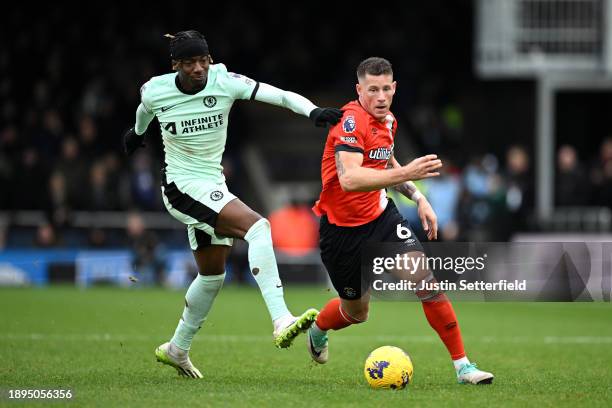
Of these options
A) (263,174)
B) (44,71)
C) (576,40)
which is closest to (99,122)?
(44,71)

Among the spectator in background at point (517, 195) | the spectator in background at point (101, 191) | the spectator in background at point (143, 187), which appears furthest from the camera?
the spectator in background at point (143, 187)

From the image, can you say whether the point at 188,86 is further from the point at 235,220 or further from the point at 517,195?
the point at 517,195

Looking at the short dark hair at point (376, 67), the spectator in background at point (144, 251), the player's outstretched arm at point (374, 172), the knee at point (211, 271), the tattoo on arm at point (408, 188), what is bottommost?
the spectator in background at point (144, 251)

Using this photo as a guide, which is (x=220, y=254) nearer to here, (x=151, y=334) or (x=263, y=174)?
(x=151, y=334)

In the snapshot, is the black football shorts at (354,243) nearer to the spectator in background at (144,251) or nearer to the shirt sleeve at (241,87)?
the shirt sleeve at (241,87)

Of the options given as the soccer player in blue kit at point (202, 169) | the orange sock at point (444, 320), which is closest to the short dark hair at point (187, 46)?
the soccer player in blue kit at point (202, 169)

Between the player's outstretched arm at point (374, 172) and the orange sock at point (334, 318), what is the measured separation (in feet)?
3.78

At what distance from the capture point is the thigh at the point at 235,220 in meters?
7.66

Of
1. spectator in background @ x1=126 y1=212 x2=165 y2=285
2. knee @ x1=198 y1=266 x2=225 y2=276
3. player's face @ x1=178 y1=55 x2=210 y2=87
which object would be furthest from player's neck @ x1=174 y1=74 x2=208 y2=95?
spectator in background @ x1=126 y1=212 x2=165 y2=285

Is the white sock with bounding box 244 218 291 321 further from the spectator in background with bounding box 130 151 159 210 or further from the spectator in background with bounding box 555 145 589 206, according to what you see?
the spectator in background with bounding box 130 151 159 210

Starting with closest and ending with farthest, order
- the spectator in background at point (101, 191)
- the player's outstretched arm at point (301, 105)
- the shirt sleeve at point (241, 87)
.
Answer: the player's outstretched arm at point (301, 105) → the shirt sleeve at point (241, 87) → the spectator in background at point (101, 191)

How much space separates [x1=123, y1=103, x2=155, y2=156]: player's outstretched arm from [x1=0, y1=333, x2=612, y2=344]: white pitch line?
285 cm

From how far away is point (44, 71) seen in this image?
22.0 m

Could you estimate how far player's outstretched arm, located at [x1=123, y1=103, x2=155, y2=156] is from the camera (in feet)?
26.7
